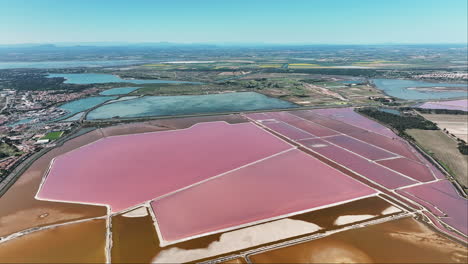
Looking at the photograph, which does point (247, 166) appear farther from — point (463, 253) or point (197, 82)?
point (197, 82)

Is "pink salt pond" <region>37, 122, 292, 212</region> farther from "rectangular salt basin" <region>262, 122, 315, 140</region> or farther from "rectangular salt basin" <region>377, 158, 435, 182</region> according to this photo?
"rectangular salt basin" <region>377, 158, 435, 182</region>

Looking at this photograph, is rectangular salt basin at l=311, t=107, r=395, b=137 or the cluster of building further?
rectangular salt basin at l=311, t=107, r=395, b=137

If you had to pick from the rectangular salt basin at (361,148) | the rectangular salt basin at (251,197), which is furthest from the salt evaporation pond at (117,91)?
the rectangular salt basin at (361,148)

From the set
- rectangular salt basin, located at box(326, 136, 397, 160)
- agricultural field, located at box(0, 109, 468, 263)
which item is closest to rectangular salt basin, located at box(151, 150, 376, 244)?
agricultural field, located at box(0, 109, 468, 263)

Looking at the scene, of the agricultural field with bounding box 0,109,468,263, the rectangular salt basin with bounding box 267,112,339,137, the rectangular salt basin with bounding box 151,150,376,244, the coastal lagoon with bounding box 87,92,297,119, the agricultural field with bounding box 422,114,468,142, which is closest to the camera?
the agricultural field with bounding box 0,109,468,263

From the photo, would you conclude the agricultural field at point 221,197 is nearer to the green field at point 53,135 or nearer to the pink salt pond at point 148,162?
the pink salt pond at point 148,162
